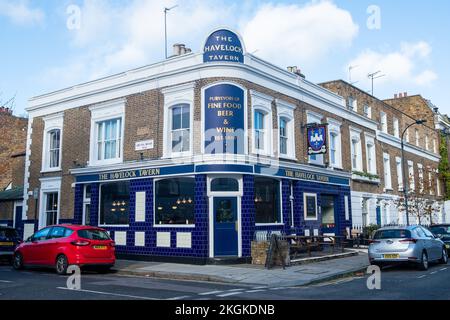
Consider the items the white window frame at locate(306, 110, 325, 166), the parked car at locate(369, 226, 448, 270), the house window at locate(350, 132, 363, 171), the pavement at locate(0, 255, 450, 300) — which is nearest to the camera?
the pavement at locate(0, 255, 450, 300)

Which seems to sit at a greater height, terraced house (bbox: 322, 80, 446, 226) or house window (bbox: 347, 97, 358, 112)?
house window (bbox: 347, 97, 358, 112)

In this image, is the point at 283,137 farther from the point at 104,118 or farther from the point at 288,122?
the point at 104,118

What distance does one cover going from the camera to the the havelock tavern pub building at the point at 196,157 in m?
17.2

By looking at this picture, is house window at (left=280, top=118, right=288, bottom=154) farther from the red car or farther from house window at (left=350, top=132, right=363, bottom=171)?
the red car

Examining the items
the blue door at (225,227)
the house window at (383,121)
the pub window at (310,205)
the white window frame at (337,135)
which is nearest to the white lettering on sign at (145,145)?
the blue door at (225,227)

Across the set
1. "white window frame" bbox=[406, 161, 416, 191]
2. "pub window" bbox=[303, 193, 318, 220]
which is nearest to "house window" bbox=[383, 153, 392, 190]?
"white window frame" bbox=[406, 161, 416, 191]

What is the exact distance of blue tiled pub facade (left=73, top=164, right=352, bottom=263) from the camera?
16844 millimetres

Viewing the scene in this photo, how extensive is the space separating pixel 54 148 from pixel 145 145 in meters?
6.89

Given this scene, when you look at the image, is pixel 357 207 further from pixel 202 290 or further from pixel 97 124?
pixel 202 290

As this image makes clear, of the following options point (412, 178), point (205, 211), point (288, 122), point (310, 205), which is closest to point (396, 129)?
point (412, 178)

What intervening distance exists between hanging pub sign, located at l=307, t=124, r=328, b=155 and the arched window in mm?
5319

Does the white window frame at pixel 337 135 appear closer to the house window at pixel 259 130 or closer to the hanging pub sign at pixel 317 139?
the hanging pub sign at pixel 317 139
